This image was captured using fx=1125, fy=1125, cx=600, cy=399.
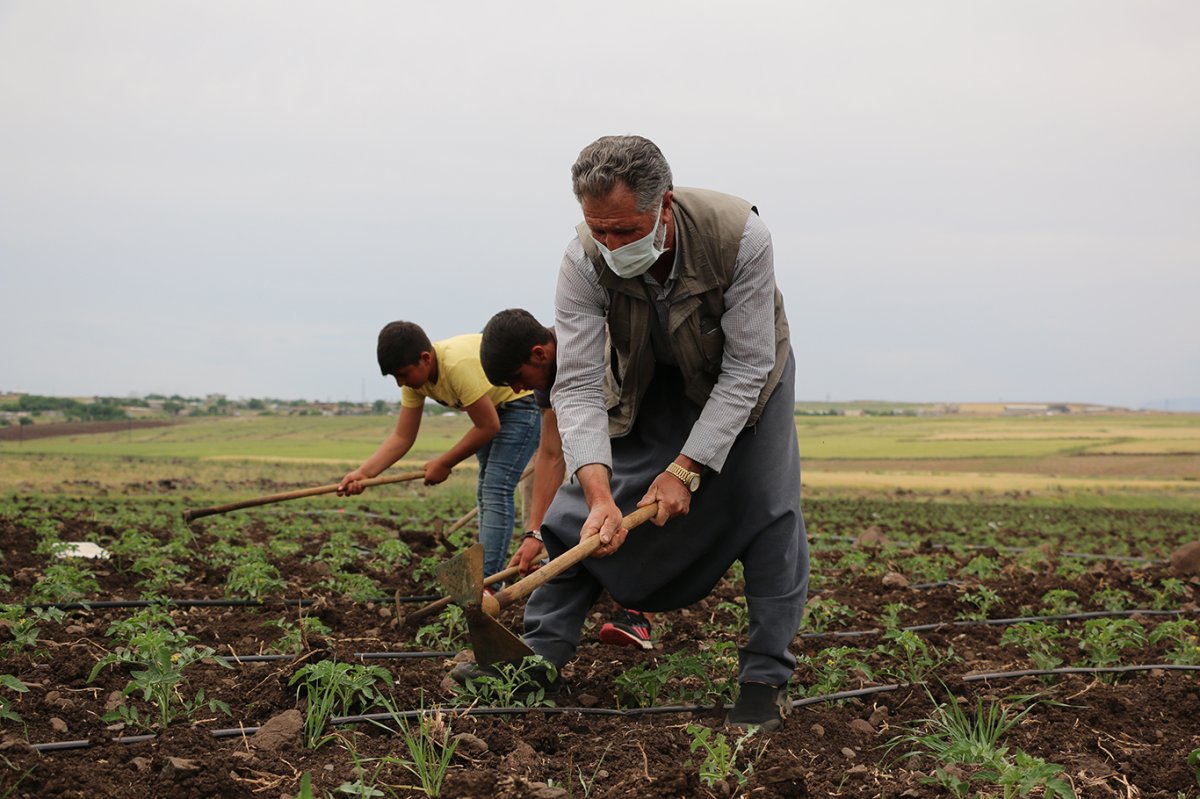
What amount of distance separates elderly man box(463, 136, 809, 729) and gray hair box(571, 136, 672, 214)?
0.5 inches

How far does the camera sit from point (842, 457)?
33562mm

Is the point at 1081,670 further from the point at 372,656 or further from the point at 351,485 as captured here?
the point at 351,485

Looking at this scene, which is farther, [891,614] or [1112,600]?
[1112,600]

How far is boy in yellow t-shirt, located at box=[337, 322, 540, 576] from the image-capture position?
6.22 meters

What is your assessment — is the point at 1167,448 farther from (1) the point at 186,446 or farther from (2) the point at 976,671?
(2) the point at 976,671

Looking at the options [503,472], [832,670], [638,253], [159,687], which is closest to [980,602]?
[832,670]

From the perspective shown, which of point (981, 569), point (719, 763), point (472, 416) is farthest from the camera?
point (981, 569)

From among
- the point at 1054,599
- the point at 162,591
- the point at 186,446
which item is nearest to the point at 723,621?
the point at 1054,599

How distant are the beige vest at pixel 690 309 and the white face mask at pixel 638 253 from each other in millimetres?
93

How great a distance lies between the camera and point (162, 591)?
19.9 ft

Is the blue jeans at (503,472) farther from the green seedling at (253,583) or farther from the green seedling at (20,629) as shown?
the green seedling at (20,629)

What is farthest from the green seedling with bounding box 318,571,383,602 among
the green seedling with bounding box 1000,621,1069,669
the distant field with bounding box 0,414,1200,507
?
the distant field with bounding box 0,414,1200,507

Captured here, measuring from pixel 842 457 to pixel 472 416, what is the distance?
28.5 meters

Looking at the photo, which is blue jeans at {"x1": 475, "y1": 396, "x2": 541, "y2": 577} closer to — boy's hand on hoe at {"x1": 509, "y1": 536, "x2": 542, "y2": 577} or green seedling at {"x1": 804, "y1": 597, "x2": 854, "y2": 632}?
boy's hand on hoe at {"x1": 509, "y1": 536, "x2": 542, "y2": 577}
